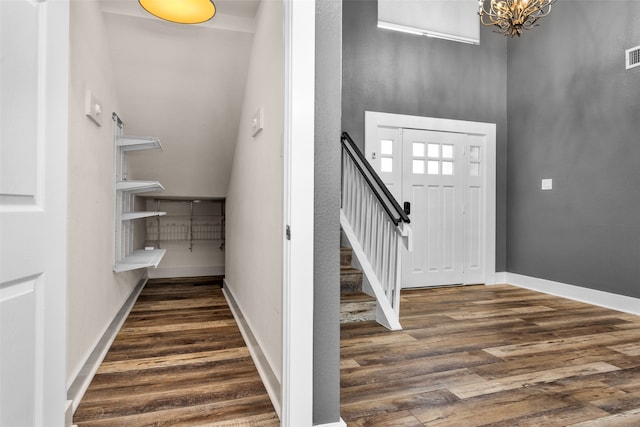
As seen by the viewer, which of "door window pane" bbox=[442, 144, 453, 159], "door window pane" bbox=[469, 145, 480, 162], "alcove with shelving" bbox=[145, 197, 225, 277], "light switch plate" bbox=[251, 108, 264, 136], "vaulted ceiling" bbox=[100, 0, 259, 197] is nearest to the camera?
"light switch plate" bbox=[251, 108, 264, 136]

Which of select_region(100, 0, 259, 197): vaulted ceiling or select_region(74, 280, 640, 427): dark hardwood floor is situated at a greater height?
select_region(100, 0, 259, 197): vaulted ceiling

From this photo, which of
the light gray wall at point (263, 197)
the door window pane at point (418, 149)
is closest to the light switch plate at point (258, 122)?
the light gray wall at point (263, 197)

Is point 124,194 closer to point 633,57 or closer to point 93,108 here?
point 93,108

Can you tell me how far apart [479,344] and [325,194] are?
5.80ft

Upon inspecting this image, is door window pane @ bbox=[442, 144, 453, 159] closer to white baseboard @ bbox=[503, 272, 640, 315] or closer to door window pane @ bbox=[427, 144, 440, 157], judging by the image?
door window pane @ bbox=[427, 144, 440, 157]

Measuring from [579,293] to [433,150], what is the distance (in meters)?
2.10

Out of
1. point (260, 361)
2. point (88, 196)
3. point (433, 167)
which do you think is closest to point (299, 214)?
point (260, 361)

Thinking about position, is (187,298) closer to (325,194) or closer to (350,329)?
(350,329)

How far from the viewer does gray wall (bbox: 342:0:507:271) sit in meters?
4.25

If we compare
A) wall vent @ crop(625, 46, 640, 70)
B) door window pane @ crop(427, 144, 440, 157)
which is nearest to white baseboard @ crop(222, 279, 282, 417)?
door window pane @ crop(427, 144, 440, 157)

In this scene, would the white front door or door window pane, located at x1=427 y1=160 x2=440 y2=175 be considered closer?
the white front door

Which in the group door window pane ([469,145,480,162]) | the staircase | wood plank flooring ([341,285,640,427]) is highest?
door window pane ([469,145,480,162])

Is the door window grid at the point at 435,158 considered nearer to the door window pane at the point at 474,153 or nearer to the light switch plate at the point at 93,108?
the door window pane at the point at 474,153

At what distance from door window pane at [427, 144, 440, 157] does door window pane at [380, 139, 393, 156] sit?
19.0 inches
